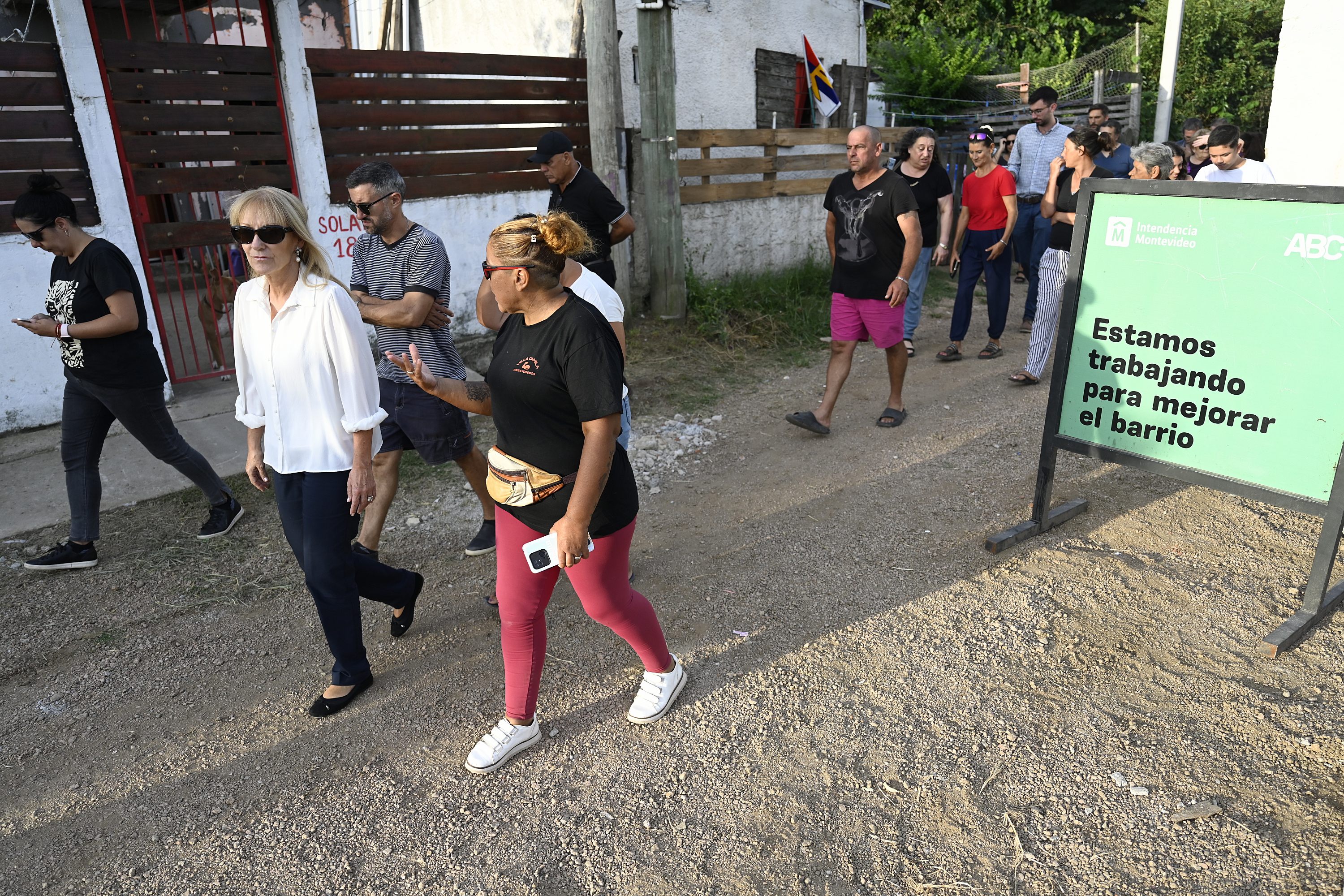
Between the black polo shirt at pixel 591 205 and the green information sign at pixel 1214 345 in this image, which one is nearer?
the green information sign at pixel 1214 345

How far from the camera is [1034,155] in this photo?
27.8 feet

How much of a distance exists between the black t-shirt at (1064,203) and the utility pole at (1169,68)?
10.5 meters

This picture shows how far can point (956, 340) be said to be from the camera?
26.1 feet

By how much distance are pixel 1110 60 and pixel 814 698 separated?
22.7 metres

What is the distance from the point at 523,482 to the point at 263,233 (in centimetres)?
118

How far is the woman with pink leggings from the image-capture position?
250 cm

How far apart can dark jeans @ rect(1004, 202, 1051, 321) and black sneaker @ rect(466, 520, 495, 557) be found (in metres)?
5.52

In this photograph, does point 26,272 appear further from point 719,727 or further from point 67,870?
point 719,727

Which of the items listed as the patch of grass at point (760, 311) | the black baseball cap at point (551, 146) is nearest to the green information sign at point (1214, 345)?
the black baseball cap at point (551, 146)

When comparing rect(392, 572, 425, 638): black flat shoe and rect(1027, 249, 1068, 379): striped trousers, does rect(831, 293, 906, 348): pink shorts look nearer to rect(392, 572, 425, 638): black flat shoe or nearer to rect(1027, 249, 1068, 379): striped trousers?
rect(1027, 249, 1068, 379): striped trousers

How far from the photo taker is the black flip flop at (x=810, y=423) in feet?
19.7

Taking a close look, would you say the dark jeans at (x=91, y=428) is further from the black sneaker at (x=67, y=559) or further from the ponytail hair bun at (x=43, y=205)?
the ponytail hair bun at (x=43, y=205)

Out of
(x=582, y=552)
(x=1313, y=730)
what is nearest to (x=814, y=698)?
(x=582, y=552)

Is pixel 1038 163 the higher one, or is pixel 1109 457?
pixel 1038 163
